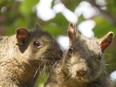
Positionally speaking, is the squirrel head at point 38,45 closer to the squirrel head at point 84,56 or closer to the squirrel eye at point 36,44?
the squirrel eye at point 36,44

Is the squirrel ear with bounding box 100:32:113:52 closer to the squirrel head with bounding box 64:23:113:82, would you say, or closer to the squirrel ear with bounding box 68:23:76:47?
the squirrel head with bounding box 64:23:113:82

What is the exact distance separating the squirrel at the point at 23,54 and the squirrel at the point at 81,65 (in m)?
0.39

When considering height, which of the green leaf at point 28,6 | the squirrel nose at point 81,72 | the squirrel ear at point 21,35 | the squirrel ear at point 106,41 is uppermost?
the green leaf at point 28,6

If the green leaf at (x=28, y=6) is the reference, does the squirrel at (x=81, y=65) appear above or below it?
below

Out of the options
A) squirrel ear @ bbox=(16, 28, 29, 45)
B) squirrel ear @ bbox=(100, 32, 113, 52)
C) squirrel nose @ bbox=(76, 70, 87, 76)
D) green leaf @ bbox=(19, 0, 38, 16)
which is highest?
green leaf @ bbox=(19, 0, 38, 16)

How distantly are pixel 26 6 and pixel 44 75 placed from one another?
1.14 m

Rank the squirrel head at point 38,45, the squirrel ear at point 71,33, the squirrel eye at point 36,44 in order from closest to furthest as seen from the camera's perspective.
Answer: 1. the squirrel ear at point 71,33
2. the squirrel head at point 38,45
3. the squirrel eye at point 36,44

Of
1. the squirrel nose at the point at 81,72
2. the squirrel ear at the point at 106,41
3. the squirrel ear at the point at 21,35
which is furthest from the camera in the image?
the squirrel ear at the point at 21,35

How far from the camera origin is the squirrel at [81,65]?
878cm

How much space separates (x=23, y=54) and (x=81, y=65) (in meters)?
1.60

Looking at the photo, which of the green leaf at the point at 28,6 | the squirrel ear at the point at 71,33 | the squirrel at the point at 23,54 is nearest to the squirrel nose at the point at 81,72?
the squirrel ear at the point at 71,33

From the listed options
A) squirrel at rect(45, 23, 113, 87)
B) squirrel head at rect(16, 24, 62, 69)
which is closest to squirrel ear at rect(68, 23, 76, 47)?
squirrel at rect(45, 23, 113, 87)

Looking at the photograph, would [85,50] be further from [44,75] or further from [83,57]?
[44,75]

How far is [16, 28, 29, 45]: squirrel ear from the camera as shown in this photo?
9891mm
